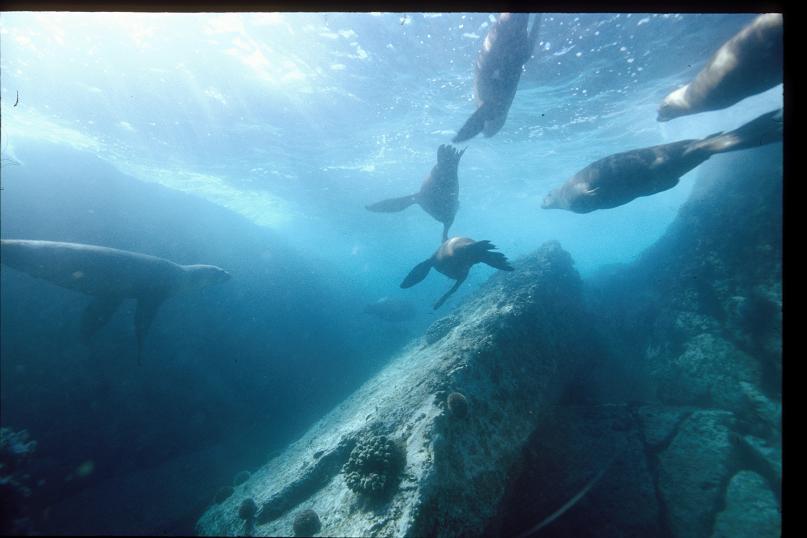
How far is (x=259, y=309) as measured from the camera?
17203 mm

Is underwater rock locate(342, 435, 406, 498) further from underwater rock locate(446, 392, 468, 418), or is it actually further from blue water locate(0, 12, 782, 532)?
blue water locate(0, 12, 782, 532)

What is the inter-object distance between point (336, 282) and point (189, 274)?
52.3 feet

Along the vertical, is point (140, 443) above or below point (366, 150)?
below

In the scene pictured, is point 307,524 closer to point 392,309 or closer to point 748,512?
point 748,512

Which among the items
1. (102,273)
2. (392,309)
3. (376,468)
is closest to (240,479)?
(376,468)

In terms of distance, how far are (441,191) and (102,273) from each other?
8416 mm

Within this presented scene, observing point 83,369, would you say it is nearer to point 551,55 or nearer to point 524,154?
point 551,55

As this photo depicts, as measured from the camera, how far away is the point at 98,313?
25.6 ft

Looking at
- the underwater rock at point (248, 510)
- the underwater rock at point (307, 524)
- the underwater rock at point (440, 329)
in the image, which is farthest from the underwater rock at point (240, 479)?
the underwater rock at point (440, 329)

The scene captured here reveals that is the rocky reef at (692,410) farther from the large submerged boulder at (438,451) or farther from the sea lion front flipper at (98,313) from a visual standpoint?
the sea lion front flipper at (98,313)

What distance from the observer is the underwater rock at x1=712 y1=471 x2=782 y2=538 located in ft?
13.4

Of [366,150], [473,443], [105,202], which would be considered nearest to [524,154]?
[366,150]

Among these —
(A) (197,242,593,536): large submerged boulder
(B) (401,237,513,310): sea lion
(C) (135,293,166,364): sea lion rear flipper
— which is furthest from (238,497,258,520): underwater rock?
(C) (135,293,166,364): sea lion rear flipper

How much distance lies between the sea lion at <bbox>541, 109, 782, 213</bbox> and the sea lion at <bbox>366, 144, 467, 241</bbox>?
2.75 m
